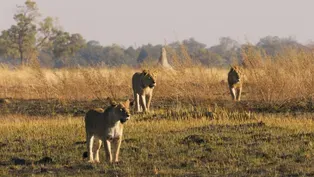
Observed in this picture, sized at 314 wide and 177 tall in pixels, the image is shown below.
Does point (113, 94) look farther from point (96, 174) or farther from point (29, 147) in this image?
point (96, 174)

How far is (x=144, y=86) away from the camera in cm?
1788

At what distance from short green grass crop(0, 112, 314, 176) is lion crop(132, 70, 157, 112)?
1.71 meters

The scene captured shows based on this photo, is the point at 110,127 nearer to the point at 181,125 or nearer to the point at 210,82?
the point at 181,125

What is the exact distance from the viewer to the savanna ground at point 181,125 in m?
10.1

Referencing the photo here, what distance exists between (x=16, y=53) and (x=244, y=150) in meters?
53.1

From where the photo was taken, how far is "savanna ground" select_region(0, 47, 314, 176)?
1006cm

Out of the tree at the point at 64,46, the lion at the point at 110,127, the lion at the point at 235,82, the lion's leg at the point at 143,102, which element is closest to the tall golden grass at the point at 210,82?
the lion at the point at 235,82

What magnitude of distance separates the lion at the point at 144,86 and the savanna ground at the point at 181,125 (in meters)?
0.67

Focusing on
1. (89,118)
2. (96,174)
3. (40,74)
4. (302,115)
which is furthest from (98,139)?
(40,74)

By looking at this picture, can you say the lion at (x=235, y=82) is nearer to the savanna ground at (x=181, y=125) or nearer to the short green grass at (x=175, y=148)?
the savanna ground at (x=181, y=125)

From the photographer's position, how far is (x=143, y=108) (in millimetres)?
17734

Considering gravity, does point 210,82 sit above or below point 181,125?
above

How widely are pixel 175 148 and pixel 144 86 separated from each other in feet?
20.9

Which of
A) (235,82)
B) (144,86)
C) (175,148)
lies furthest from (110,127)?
(235,82)
